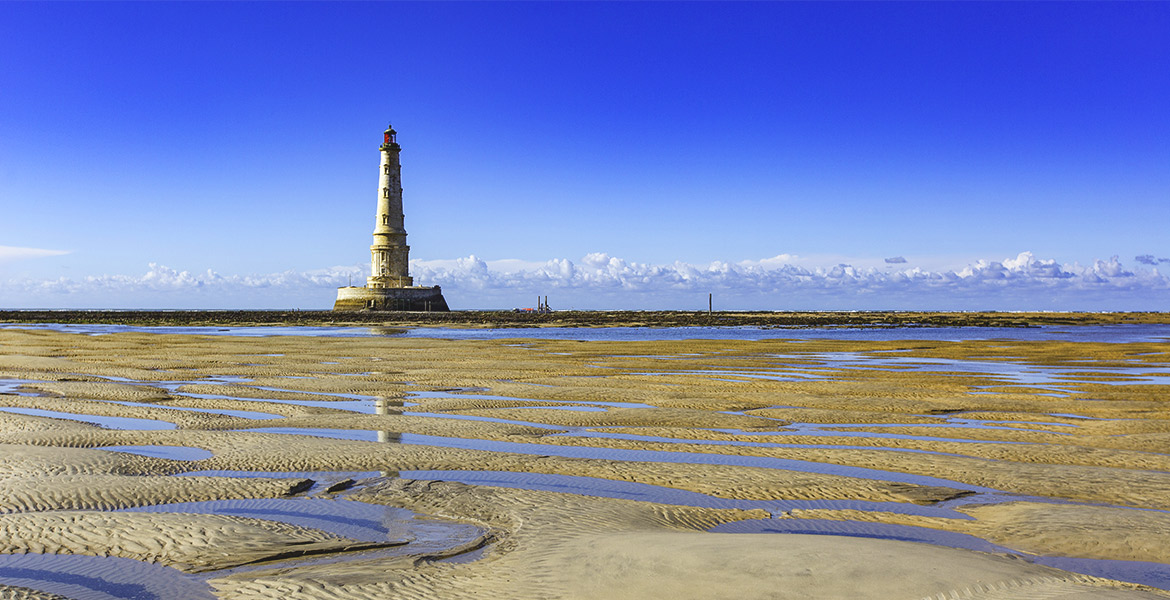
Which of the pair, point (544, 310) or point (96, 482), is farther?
point (544, 310)

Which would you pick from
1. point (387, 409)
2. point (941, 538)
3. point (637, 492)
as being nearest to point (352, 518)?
point (637, 492)

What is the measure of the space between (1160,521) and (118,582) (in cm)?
806

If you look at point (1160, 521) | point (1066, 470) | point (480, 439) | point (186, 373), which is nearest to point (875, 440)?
point (1066, 470)

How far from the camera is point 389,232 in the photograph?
7619 centimetres

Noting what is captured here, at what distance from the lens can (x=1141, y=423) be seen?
12.5m

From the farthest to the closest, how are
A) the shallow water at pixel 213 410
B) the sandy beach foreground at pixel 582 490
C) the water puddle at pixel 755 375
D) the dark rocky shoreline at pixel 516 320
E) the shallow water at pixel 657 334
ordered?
the dark rocky shoreline at pixel 516 320 < the shallow water at pixel 657 334 < the water puddle at pixel 755 375 < the shallow water at pixel 213 410 < the sandy beach foreground at pixel 582 490

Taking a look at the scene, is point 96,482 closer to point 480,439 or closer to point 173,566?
point 173,566

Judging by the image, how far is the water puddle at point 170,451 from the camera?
31.4ft

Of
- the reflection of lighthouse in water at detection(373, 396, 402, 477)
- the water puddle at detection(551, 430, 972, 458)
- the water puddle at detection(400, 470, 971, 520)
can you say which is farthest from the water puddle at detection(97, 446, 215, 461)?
the water puddle at detection(551, 430, 972, 458)

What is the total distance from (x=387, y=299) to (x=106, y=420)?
65132 mm

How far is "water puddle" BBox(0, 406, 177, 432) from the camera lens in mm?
11711

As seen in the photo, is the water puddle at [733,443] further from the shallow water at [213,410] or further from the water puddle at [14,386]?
the water puddle at [14,386]

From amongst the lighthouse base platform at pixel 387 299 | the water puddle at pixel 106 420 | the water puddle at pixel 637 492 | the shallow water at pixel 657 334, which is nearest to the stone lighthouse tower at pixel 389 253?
the lighthouse base platform at pixel 387 299

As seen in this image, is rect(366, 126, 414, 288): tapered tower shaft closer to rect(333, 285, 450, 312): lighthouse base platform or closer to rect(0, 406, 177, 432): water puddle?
→ rect(333, 285, 450, 312): lighthouse base platform
